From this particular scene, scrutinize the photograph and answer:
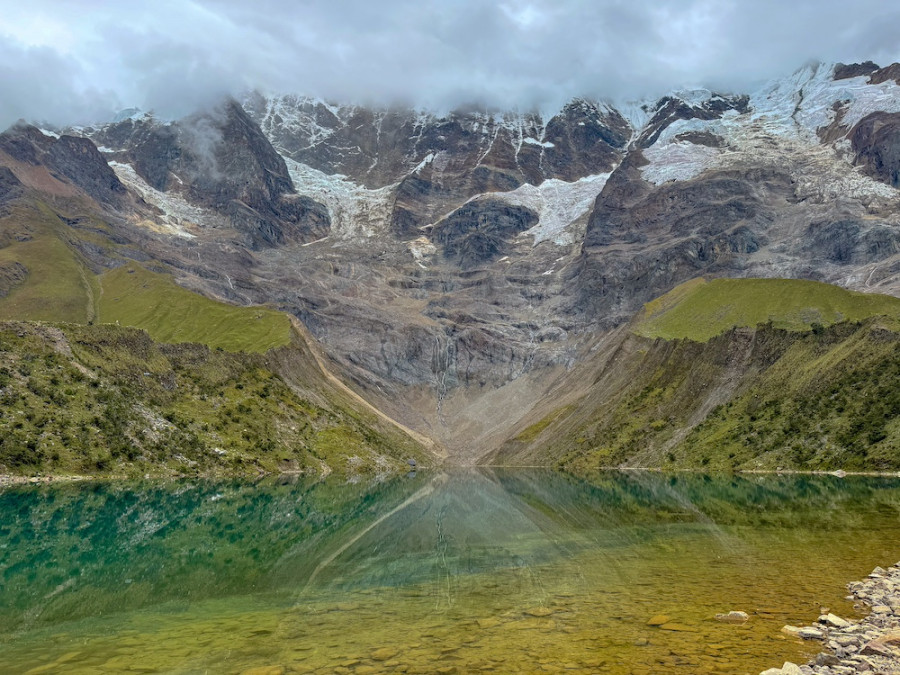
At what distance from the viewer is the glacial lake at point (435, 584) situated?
1933 cm

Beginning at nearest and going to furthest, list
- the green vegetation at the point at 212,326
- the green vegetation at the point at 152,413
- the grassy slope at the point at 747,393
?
1. the green vegetation at the point at 152,413
2. the grassy slope at the point at 747,393
3. the green vegetation at the point at 212,326

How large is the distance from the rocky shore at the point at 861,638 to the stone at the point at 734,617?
60.5 inches

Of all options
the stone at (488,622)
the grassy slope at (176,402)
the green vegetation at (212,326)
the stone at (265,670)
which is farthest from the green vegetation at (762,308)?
the stone at (265,670)

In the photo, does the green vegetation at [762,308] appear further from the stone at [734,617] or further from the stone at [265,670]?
the stone at [265,670]

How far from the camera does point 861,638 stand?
18016 mm

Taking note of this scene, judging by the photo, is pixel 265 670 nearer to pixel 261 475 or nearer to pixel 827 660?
pixel 827 660

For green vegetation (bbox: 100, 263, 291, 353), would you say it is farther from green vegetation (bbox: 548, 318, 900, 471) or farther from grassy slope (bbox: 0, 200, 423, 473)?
green vegetation (bbox: 548, 318, 900, 471)

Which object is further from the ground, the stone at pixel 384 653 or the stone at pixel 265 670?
the stone at pixel 265 670

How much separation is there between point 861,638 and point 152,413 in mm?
119122

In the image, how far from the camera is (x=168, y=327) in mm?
183875

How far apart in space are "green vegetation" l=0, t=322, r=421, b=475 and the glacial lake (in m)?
33.4

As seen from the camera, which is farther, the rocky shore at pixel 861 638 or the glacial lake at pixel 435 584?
the glacial lake at pixel 435 584

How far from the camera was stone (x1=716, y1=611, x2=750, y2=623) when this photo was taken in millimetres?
→ 21047

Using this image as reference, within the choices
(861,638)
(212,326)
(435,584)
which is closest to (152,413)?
(212,326)
